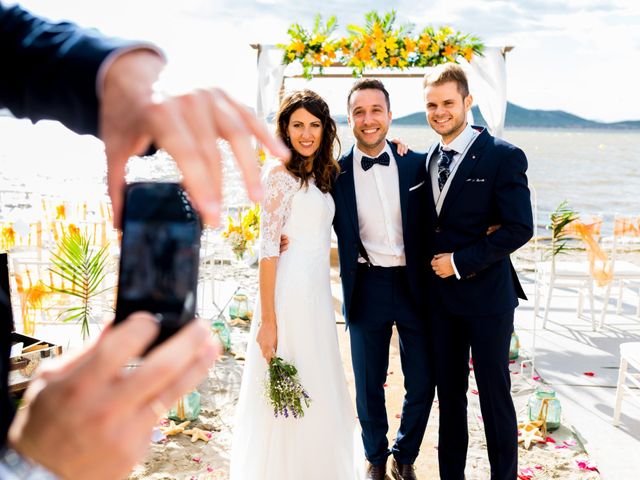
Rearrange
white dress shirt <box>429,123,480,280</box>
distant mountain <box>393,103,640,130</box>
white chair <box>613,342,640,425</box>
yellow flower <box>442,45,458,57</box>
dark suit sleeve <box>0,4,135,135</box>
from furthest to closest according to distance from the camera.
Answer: distant mountain <box>393,103,640,130</box> → yellow flower <box>442,45,458,57</box> → white chair <box>613,342,640,425</box> → white dress shirt <box>429,123,480,280</box> → dark suit sleeve <box>0,4,135,135</box>

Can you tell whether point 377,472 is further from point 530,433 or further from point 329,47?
point 329,47

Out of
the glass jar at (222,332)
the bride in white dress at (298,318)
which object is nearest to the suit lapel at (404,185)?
the bride in white dress at (298,318)

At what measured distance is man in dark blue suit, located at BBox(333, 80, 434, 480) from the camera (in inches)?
113

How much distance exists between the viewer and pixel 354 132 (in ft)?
9.72

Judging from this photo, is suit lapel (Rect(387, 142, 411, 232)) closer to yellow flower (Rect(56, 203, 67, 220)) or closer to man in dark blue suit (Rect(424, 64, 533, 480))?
man in dark blue suit (Rect(424, 64, 533, 480))

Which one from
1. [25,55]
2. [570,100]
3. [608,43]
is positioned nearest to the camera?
[25,55]

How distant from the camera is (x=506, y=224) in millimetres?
2605

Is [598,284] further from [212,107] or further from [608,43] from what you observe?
[608,43]

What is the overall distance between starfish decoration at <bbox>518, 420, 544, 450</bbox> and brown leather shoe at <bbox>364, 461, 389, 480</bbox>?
0.97 m

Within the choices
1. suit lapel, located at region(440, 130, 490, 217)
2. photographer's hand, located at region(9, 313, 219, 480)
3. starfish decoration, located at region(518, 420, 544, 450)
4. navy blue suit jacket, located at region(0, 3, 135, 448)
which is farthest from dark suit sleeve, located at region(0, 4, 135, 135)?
starfish decoration, located at region(518, 420, 544, 450)

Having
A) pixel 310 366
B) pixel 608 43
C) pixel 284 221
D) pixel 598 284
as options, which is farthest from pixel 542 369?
pixel 608 43

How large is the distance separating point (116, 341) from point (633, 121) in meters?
107

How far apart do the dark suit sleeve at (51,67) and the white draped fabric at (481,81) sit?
25.5ft

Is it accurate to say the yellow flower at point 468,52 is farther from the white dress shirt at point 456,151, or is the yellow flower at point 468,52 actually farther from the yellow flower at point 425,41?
the white dress shirt at point 456,151
